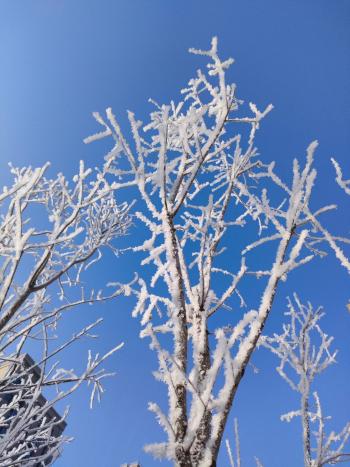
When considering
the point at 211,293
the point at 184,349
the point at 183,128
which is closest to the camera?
the point at 184,349

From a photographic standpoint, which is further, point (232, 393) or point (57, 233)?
point (57, 233)

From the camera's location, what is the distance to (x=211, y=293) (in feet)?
7.50

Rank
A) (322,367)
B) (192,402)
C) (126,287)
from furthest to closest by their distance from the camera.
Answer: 1. (322,367)
2. (126,287)
3. (192,402)

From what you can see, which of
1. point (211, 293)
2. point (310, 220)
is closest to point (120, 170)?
point (211, 293)

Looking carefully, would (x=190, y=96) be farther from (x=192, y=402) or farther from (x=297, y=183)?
(x=192, y=402)

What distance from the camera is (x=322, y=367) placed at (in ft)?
19.0

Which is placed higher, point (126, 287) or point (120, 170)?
point (120, 170)

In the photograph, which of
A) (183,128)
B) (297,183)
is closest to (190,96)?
(183,128)

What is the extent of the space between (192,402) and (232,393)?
193 mm

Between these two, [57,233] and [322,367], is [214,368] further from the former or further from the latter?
[322,367]

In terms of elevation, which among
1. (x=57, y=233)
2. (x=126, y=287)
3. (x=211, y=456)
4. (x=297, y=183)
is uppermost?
(x=57, y=233)

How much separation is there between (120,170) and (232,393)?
6.72 ft

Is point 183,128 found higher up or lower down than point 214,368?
higher up

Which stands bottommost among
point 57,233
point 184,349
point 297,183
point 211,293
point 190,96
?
point 184,349
